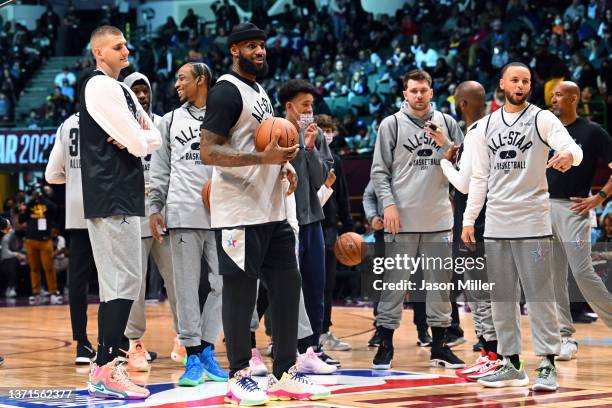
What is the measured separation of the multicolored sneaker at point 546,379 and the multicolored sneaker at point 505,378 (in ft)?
0.64

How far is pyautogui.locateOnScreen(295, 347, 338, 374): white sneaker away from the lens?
731cm

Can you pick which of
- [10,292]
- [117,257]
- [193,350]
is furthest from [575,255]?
[10,292]

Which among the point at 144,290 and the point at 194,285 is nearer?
the point at 194,285

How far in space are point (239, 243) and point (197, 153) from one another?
154cm

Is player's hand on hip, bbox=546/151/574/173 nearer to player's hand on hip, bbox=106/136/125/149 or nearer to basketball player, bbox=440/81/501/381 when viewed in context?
basketball player, bbox=440/81/501/381

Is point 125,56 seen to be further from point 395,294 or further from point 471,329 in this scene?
point 471,329

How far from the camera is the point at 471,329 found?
10.9 m

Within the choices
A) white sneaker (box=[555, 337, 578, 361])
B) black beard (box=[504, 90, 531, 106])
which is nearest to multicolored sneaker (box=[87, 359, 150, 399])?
black beard (box=[504, 90, 531, 106])

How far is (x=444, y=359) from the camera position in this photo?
25.4 ft

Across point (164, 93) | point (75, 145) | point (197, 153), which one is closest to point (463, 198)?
point (197, 153)

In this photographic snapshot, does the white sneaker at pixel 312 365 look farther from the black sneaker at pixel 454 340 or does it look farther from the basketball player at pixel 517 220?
the black sneaker at pixel 454 340

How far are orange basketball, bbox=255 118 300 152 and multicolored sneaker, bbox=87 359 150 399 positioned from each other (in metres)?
1.61

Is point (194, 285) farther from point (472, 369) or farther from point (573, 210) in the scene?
point (573, 210)

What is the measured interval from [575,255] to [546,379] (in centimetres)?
208
